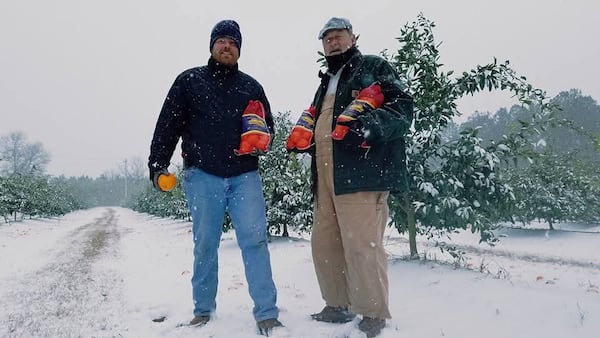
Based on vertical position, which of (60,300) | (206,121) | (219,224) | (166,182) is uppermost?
(206,121)

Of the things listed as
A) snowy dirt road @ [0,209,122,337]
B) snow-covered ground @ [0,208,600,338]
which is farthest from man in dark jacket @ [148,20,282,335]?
snowy dirt road @ [0,209,122,337]

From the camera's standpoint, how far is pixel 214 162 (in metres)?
2.75

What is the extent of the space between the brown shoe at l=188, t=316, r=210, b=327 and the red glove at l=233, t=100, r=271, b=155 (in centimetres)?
121

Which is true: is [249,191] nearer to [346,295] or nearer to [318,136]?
[318,136]

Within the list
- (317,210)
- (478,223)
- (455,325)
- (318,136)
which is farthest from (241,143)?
(478,223)

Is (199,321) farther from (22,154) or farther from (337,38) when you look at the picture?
(22,154)

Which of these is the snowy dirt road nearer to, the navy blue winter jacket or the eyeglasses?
the navy blue winter jacket

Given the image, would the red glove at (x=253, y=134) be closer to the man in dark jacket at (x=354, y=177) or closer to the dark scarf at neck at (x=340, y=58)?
the man in dark jacket at (x=354, y=177)

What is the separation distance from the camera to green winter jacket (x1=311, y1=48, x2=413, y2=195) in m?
2.39

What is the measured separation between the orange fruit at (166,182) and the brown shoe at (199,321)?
0.96 m

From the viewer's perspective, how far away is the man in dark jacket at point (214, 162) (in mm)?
2719

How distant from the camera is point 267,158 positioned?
32.2 ft

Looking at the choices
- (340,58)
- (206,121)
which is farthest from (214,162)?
(340,58)

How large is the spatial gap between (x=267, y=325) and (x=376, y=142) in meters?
1.39
